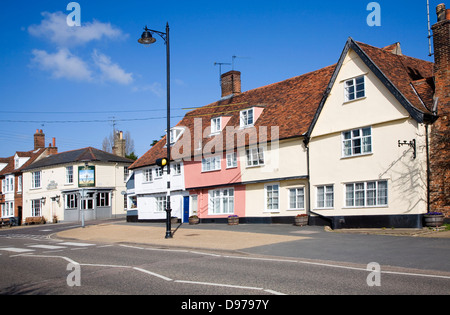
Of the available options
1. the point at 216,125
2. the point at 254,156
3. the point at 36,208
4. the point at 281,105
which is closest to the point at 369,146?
the point at 254,156

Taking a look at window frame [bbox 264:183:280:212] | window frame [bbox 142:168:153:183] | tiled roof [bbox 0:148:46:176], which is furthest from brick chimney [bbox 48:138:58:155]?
window frame [bbox 264:183:280:212]

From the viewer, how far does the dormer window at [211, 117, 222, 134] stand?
3228 cm

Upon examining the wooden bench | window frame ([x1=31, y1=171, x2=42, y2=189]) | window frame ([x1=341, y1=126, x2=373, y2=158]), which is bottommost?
the wooden bench

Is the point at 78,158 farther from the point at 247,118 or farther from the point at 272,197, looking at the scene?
the point at 272,197

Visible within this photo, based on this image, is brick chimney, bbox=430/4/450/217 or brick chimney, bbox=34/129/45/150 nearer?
brick chimney, bbox=430/4/450/217

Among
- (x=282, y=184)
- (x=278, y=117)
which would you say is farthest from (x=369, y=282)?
(x=278, y=117)

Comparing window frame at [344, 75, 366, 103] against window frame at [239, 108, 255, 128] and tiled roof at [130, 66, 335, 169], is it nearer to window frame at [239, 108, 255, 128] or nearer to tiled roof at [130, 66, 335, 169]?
tiled roof at [130, 66, 335, 169]

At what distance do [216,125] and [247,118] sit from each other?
3205mm

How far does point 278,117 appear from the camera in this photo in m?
28.0

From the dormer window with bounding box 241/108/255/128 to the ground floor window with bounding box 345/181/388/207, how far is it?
927 centimetres

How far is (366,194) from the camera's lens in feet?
72.0

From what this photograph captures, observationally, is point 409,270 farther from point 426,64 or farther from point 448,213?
point 426,64

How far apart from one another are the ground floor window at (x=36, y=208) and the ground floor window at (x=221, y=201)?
93.8ft
